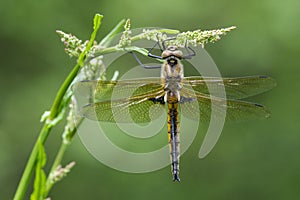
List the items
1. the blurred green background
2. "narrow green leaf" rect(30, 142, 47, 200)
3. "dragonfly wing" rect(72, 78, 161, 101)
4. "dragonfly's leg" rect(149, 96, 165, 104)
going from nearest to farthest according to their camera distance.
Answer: "narrow green leaf" rect(30, 142, 47, 200) → "dragonfly wing" rect(72, 78, 161, 101) → "dragonfly's leg" rect(149, 96, 165, 104) → the blurred green background

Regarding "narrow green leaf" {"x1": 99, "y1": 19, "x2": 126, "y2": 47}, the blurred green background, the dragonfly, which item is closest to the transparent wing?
the dragonfly

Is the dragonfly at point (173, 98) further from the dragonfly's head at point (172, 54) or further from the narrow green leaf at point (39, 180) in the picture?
the narrow green leaf at point (39, 180)

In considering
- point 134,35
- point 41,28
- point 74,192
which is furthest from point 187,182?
point 134,35

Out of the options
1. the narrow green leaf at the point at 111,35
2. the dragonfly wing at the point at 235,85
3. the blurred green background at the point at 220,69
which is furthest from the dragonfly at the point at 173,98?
the blurred green background at the point at 220,69

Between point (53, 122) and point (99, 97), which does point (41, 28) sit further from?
point (53, 122)

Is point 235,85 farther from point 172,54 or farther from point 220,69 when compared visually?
point 220,69

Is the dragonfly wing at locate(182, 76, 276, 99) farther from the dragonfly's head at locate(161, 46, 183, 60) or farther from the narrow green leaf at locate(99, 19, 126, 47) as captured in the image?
the narrow green leaf at locate(99, 19, 126, 47)

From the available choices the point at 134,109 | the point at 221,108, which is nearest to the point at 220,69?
the point at 221,108
